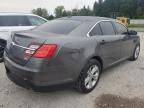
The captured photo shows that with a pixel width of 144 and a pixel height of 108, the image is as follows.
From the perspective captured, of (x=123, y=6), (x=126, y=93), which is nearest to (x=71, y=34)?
(x=126, y=93)

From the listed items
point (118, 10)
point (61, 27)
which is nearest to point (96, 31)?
point (61, 27)

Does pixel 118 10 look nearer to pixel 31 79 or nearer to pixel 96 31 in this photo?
pixel 96 31

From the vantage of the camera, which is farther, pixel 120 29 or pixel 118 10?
pixel 118 10

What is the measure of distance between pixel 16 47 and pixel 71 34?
40.1 inches

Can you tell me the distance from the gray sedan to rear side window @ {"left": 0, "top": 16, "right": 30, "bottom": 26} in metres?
3.44

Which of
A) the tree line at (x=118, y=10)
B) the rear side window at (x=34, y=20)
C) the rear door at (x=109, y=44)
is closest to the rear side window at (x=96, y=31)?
the rear door at (x=109, y=44)

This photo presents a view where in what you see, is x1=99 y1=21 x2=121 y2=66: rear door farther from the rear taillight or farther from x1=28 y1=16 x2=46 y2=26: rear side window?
x1=28 y1=16 x2=46 y2=26: rear side window

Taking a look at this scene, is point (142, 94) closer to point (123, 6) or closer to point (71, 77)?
point (71, 77)

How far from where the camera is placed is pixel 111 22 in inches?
193

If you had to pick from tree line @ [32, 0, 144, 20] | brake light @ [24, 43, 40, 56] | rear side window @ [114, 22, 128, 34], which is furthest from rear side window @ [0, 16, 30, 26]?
tree line @ [32, 0, 144, 20]

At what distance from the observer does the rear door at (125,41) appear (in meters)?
5.09

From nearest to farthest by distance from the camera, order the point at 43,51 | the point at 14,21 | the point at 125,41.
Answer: the point at 43,51 < the point at 125,41 < the point at 14,21

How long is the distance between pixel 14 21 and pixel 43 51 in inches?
186

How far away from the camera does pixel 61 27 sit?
3971mm
